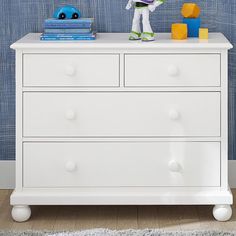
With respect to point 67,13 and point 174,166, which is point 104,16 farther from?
point 174,166

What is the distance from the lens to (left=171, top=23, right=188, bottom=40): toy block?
326cm

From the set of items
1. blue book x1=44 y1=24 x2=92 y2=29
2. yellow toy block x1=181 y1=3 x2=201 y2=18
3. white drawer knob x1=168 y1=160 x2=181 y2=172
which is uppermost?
yellow toy block x1=181 y1=3 x2=201 y2=18

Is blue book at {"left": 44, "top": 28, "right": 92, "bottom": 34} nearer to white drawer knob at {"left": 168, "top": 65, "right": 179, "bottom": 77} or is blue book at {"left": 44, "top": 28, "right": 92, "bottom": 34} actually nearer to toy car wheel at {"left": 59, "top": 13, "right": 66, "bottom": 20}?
toy car wheel at {"left": 59, "top": 13, "right": 66, "bottom": 20}

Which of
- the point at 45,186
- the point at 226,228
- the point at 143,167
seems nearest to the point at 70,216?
the point at 45,186

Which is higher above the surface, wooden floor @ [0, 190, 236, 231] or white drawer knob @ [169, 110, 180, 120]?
white drawer knob @ [169, 110, 180, 120]

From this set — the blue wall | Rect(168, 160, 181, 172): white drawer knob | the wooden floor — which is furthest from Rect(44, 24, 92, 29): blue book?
the wooden floor

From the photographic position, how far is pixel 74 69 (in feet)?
10.3

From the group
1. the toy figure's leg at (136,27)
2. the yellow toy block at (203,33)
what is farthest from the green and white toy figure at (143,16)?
the yellow toy block at (203,33)

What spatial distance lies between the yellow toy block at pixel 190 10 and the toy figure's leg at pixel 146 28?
0.69 ft

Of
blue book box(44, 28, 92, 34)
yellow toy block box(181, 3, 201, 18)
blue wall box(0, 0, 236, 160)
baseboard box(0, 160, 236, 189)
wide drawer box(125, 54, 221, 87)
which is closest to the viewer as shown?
wide drawer box(125, 54, 221, 87)

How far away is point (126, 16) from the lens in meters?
3.56

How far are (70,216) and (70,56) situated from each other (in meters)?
0.73

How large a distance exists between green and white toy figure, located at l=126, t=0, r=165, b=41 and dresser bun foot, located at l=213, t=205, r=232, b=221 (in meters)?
0.80

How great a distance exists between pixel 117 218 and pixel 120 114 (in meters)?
0.48
